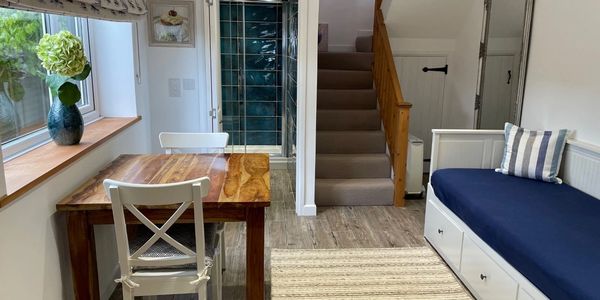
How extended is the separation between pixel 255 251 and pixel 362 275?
103 cm

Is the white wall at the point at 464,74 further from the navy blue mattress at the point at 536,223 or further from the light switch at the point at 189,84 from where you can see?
the light switch at the point at 189,84

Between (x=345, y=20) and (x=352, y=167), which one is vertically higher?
(x=345, y=20)

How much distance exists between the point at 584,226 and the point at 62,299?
256 cm

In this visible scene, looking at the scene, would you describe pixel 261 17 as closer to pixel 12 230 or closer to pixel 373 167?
pixel 373 167

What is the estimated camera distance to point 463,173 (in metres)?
3.26

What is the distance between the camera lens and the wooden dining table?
204cm

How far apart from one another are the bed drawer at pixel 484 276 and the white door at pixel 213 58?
2248 mm

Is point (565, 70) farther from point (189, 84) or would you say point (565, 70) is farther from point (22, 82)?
point (22, 82)

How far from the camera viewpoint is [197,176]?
2393mm

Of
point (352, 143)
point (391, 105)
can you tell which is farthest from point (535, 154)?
point (352, 143)

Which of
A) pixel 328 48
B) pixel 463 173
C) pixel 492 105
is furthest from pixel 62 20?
pixel 328 48

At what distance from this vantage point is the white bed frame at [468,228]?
236cm

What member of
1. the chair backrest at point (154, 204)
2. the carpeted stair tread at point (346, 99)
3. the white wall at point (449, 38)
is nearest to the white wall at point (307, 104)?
the carpeted stair tread at point (346, 99)

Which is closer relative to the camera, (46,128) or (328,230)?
(46,128)
